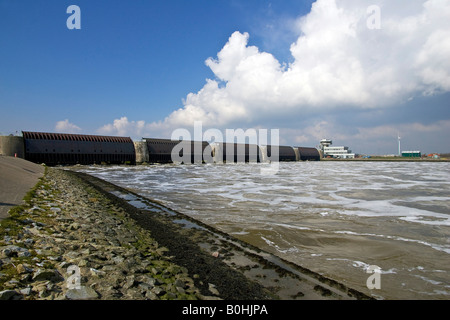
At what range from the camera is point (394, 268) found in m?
6.32

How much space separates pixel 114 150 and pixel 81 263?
2368 inches

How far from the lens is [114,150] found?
60156 mm

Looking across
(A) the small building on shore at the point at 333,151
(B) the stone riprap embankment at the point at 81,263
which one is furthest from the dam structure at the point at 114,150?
(A) the small building on shore at the point at 333,151

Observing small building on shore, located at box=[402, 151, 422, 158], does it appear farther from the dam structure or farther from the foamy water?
the foamy water

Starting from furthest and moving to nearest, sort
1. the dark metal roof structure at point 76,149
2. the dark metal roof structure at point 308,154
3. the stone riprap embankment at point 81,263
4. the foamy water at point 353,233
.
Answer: the dark metal roof structure at point 308,154
the dark metal roof structure at point 76,149
the foamy water at point 353,233
the stone riprap embankment at point 81,263

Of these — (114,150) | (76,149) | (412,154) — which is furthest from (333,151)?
(76,149)

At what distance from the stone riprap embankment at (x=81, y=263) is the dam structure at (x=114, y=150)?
1873 inches

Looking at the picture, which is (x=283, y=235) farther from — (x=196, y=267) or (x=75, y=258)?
(x=75, y=258)

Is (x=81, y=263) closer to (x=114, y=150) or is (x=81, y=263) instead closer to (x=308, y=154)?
(x=114, y=150)

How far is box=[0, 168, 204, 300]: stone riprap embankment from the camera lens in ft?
13.8

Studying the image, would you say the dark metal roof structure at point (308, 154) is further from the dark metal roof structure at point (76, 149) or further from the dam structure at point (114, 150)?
the dark metal roof structure at point (76, 149)

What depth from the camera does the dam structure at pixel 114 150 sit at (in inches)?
1847

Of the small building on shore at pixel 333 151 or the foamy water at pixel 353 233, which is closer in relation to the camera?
the foamy water at pixel 353 233
